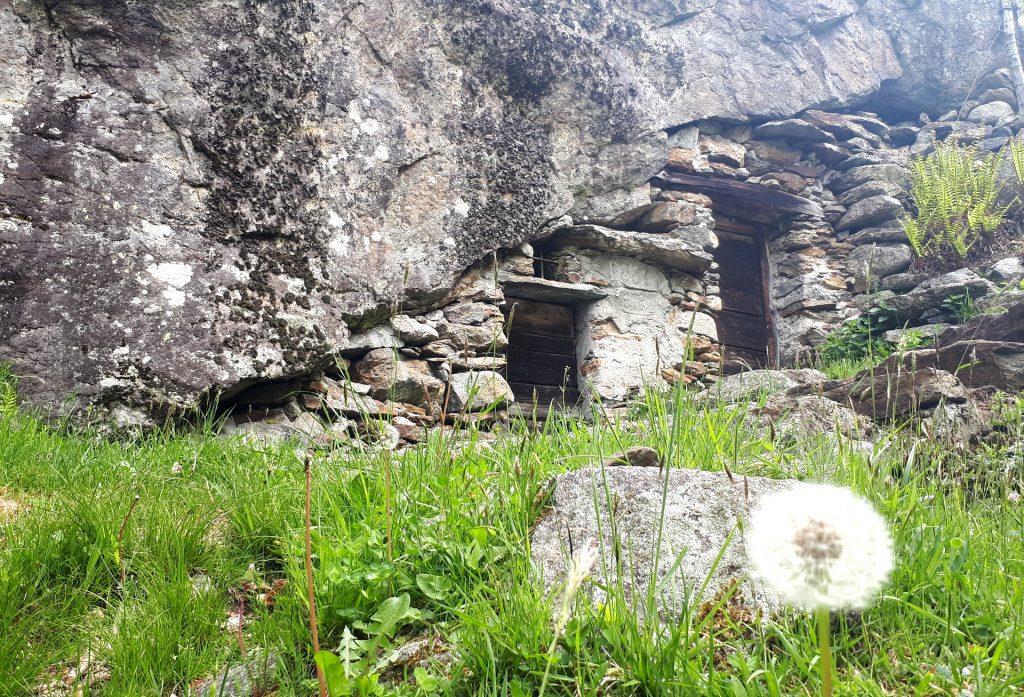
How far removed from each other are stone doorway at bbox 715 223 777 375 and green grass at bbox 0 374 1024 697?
512cm

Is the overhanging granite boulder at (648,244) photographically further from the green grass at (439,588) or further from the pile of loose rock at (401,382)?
the green grass at (439,588)

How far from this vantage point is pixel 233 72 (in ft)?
13.7

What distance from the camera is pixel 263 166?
410 centimetres

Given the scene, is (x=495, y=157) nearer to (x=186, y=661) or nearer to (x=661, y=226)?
(x=661, y=226)

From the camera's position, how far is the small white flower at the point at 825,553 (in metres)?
0.63

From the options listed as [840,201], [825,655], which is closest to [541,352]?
[840,201]

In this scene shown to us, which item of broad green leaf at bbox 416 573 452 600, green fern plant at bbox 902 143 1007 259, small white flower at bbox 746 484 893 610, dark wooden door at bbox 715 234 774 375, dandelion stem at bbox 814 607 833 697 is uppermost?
green fern plant at bbox 902 143 1007 259

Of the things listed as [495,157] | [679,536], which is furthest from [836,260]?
[679,536]

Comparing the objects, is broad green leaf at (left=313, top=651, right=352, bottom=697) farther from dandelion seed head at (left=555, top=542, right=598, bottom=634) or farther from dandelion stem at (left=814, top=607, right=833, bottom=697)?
dandelion stem at (left=814, top=607, right=833, bottom=697)

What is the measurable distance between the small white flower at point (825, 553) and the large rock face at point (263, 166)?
6.82ft

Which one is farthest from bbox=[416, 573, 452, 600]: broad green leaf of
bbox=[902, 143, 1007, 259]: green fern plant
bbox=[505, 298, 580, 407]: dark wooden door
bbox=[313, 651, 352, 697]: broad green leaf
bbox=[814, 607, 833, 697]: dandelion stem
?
bbox=[902, 143, 1007, 259]: green fern plant

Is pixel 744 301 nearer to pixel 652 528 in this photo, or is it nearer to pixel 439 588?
pixel 652 528

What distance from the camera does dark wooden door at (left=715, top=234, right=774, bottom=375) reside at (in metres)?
7.34

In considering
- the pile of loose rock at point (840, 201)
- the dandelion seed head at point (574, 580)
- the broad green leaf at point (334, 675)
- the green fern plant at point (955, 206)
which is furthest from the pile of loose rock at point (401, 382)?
the green fern plant at point (955, 206)
